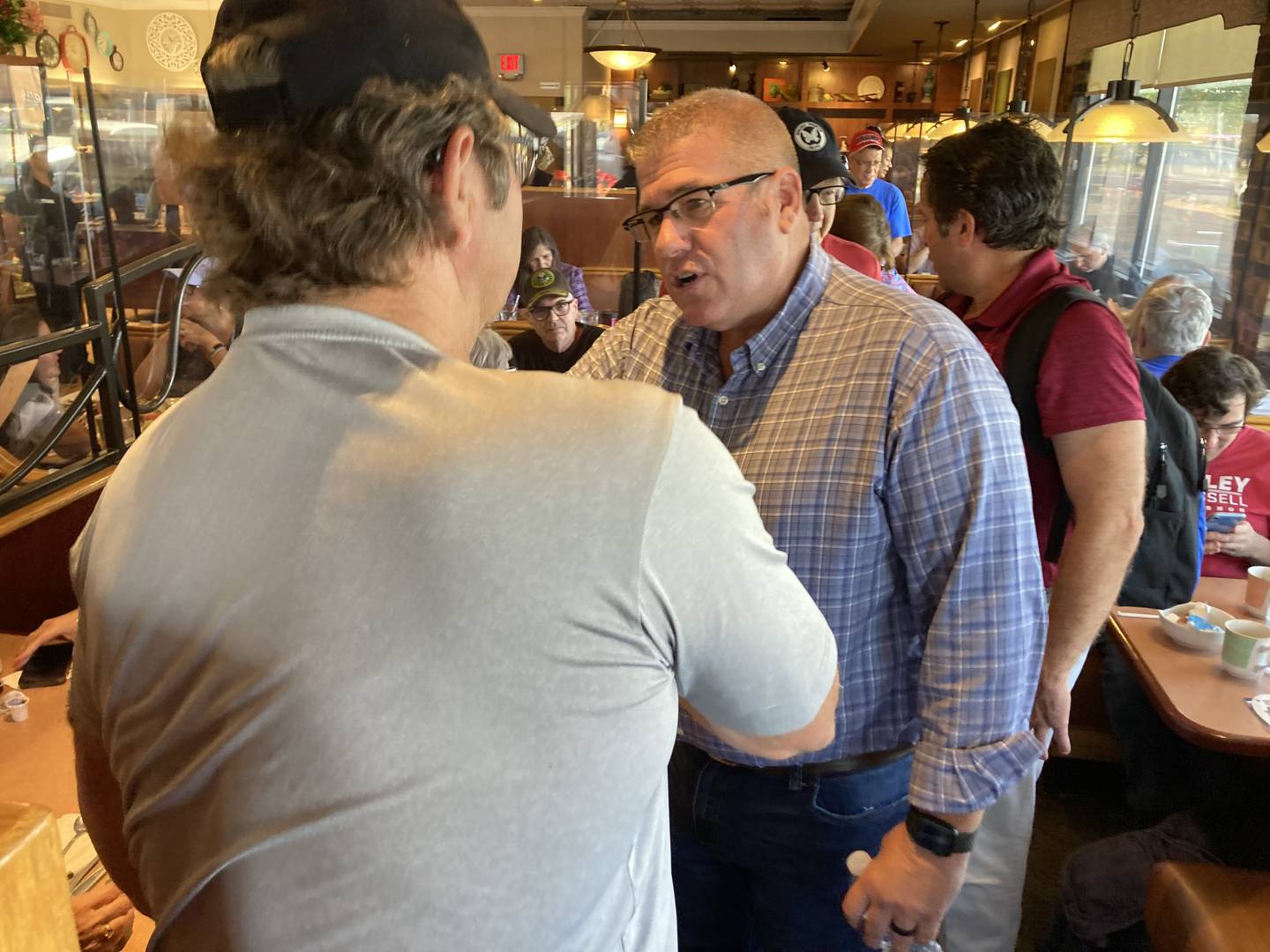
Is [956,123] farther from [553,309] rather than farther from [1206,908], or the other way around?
[1206,908]

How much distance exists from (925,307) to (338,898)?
914 millimetres

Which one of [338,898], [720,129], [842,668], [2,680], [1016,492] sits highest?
[720,129]

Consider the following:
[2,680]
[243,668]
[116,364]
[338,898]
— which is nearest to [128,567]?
[243,668]

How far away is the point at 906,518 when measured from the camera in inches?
43.5

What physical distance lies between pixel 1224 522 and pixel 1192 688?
97cm

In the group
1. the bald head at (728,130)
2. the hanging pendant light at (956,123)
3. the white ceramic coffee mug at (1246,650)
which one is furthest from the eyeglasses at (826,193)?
the hanging pendant light at (956,123)

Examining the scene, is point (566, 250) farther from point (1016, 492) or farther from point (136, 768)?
point (136, 768)

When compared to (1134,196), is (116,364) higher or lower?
lower

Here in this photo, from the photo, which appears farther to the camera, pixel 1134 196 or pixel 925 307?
pixel 1134 196

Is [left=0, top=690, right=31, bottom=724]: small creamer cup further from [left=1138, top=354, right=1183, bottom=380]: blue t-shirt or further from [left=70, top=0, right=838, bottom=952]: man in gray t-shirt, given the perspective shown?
[left=1138, top=354, right=1183, bottom=380]: blue t-shirt

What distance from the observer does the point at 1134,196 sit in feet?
19.9

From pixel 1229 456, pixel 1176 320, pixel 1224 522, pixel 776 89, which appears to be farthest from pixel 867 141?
pixel 776 89

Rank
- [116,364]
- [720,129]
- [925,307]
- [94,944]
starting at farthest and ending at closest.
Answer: [116,364] < [720,129] < [925,307] < [94,944]

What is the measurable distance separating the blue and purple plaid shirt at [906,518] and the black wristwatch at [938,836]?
26mm
